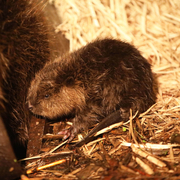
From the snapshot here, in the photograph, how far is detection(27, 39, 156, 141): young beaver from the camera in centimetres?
221

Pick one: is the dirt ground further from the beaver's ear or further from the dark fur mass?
the beaver's ear

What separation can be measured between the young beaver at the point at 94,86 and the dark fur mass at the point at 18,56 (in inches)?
5.2

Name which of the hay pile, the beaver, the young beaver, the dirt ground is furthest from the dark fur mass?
the hay pile

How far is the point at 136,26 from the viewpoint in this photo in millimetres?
3566

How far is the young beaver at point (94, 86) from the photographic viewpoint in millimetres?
2215

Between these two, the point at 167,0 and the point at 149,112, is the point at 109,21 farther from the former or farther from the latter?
the point at 149,112

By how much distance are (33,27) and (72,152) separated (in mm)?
1327

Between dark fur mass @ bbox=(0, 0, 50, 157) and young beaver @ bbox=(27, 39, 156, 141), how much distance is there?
13 cm

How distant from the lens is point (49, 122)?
2.59 metres

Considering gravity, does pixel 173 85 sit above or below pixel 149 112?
above

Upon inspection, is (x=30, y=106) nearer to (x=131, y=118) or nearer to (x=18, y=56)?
(x=18, y=56)

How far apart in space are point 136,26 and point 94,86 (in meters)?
1.79

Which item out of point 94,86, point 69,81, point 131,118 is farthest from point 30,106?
point 131,118

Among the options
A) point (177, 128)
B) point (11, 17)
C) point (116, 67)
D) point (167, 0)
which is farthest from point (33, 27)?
point (167, 0)
